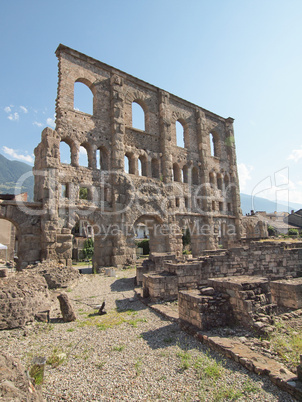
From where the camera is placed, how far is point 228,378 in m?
3.75

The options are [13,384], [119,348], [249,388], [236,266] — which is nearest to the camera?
[13,384]

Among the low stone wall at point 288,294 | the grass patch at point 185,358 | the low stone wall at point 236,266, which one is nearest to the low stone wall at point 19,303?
→ the low stone wall at point 236,266

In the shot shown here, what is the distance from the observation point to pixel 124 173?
18.3 meters

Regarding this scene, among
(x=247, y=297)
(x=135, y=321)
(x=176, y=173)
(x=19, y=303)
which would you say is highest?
(x=176, y=173)

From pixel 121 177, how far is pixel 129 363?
1452 cm

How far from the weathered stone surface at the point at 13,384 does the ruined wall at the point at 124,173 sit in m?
12.1

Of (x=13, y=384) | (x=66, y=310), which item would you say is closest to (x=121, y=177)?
(x=66, y=310)

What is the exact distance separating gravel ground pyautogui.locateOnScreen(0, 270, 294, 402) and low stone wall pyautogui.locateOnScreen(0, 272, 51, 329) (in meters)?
0.28

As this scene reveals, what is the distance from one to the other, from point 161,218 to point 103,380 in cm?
1610

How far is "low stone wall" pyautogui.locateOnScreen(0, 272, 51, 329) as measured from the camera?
19.5 ft

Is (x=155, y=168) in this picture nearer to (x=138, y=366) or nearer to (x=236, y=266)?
(x=236, y=266)

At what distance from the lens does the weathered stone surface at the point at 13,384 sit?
2.40 m

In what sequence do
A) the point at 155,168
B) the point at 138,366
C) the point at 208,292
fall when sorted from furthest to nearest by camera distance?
the point at 155,168
the point at 208,292
the point at 138,366

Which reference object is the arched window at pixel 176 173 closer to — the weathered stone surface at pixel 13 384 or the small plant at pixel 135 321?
the small plant at pixel 135 321
